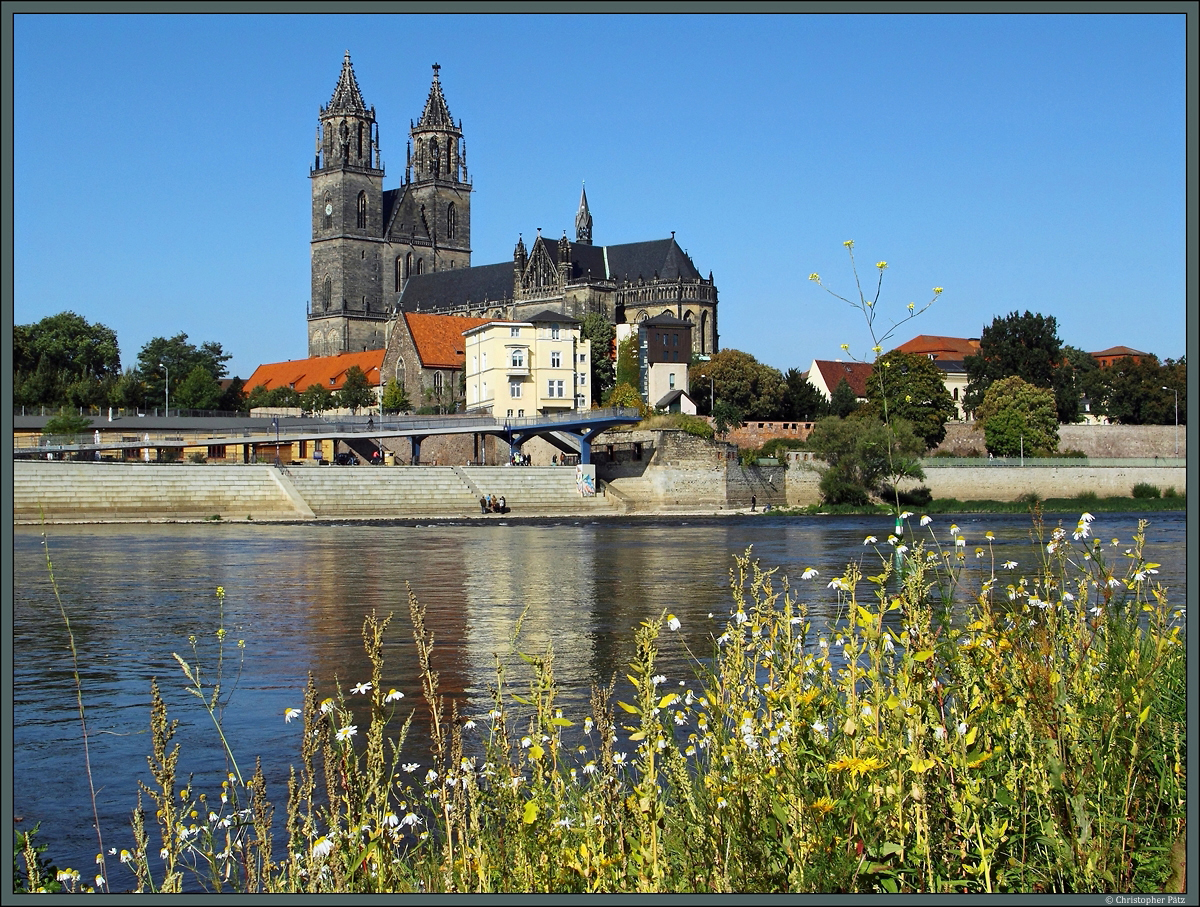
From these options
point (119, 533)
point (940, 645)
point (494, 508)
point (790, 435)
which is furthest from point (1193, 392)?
point (790, 435)

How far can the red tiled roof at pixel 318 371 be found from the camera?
11438 centimetres

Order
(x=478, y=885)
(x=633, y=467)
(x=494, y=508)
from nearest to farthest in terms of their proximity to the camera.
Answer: (x=478, y=885) < (x=494, y=508) < (x=633, y=467)

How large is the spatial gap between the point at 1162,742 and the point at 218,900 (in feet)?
14.0

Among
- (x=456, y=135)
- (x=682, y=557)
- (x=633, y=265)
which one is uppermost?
(x=456, y=135)

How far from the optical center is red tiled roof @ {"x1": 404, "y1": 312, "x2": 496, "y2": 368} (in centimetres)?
9681

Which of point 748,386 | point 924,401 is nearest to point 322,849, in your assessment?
point 924,401

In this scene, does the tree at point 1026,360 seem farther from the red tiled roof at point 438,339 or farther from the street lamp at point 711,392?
the red tiled roof at point 438,339

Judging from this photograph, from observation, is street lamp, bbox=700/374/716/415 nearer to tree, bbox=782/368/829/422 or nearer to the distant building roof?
tree, bbox=782/368/829/422

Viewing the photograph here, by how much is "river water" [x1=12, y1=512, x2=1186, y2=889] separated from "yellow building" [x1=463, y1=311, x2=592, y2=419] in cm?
3544

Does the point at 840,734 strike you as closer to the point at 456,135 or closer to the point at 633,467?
the point at 633,467

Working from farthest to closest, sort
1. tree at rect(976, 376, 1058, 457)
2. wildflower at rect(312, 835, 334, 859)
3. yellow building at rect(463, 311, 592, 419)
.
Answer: yellow building at rect(463, 311, 592, 419), tree at rect(976, 376, 1058, 457), wildflower at rect(312, 835, 334, 859)

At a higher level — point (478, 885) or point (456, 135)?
point (456, 135)

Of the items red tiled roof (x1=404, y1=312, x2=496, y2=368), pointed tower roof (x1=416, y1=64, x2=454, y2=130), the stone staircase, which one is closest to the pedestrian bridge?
the stone staircase

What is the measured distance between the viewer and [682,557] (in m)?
33.3
